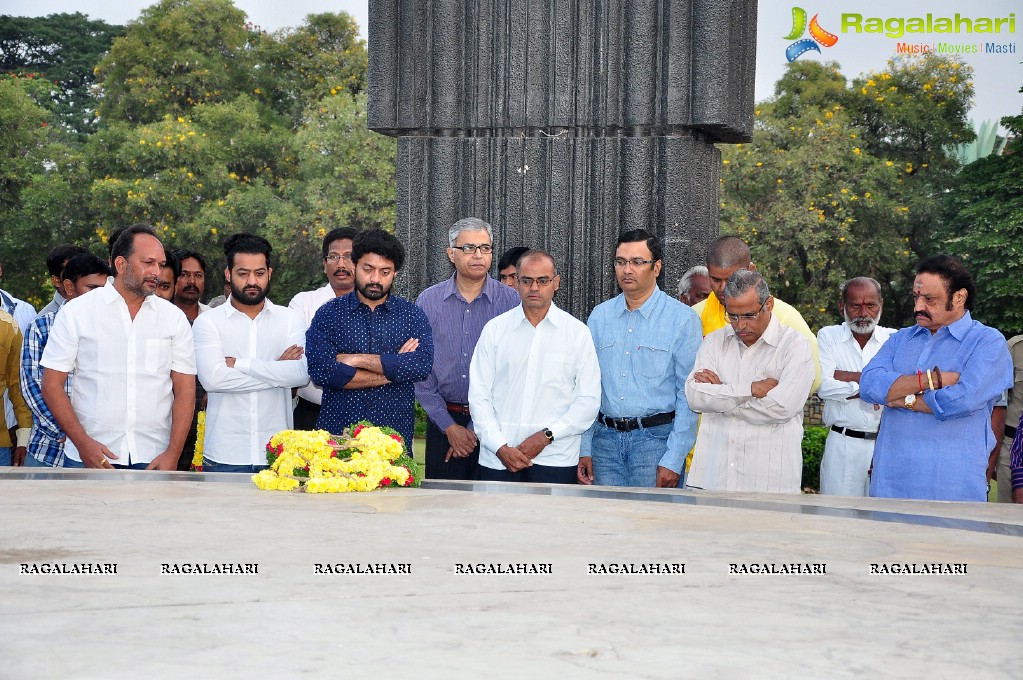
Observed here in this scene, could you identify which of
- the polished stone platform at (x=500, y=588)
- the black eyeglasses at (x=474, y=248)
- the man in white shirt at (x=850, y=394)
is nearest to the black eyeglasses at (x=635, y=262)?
the black eyeglasses at (x=474, y=248)

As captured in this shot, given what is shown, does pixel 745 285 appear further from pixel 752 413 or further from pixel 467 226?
pixel 467 226

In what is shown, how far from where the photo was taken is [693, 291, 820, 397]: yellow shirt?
577 centimetres

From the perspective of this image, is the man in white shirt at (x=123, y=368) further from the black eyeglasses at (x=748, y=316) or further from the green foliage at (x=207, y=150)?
the green foliage at (x=207, y=150)

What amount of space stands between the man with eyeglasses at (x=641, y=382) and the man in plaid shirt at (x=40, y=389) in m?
2.60

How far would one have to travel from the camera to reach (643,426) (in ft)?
19.1

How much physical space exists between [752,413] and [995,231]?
77.1 feet

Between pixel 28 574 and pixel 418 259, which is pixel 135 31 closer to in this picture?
pixel 418 259

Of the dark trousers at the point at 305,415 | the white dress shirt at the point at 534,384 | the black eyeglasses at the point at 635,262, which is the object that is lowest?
the dark trousers at the point at 305,415

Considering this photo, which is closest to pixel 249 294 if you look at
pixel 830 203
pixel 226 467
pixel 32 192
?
pixel 226 467

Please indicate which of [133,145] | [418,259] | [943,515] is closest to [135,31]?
[133,145]

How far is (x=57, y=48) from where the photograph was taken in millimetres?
51406

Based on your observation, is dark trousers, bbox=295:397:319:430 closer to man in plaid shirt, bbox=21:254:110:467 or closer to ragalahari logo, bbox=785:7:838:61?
man in plaid shirt, bbox=21:254:110:467

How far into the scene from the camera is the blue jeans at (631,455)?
18.9 feet

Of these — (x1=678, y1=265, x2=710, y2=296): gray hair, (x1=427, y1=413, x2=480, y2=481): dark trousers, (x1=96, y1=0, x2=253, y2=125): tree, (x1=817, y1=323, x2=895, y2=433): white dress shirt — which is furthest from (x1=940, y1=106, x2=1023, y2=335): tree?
(x1=427, y1=413, x2=480, y2=481): dark trousers
